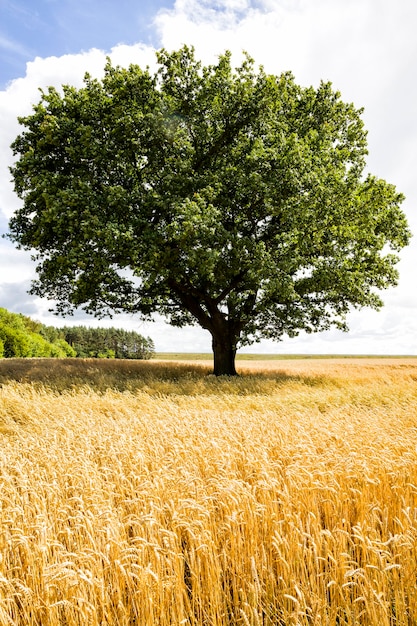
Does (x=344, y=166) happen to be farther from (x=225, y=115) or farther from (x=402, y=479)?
(x=402, y=479)

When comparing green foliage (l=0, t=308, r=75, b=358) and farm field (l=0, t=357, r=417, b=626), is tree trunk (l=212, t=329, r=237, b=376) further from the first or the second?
green foliage (l=0, t=308, r=75, b=358)

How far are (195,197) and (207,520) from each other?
14164mm

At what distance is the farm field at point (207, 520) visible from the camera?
3.05 m

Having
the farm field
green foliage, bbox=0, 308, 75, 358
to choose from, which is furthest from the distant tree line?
the farm field

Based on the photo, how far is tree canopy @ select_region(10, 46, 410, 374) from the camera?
1694 cm

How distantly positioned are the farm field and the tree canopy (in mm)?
8046

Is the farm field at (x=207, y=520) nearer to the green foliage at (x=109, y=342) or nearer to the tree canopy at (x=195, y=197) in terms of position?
the tree canopy at (x=195, y=197)

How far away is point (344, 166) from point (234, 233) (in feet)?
26.7

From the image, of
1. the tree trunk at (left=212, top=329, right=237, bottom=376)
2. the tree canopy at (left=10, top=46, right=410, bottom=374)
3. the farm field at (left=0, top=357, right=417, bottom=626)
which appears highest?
the tree canopy at (left=10, top=46, right=410, bottom=374)

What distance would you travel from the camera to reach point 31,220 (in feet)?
65.9

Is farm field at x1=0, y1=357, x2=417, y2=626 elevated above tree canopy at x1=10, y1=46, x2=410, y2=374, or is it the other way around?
tree canopy at x1=10, y1=46, x2=410, y2=374

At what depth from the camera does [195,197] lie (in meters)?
16.5

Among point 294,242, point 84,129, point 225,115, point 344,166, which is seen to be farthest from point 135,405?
point 344,166

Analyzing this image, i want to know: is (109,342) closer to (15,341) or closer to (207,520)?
(15,341)
